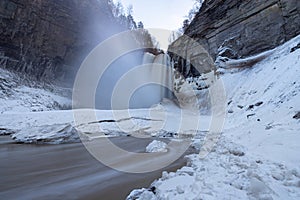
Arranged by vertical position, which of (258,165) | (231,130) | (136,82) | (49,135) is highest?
(136,82)

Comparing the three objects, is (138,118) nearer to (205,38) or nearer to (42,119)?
(42,119)

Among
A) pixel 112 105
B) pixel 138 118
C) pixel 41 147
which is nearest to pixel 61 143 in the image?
pixel 41 147

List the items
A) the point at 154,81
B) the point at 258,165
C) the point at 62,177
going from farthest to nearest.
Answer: the point at 154,81
the point at 62,177
the point at 258,165

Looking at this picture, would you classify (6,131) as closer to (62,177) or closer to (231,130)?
(62,177)

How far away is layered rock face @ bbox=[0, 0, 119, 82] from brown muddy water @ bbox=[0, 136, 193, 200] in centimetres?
2080

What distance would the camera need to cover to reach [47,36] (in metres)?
24.3

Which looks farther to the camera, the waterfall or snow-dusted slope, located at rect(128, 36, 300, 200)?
the waterfall

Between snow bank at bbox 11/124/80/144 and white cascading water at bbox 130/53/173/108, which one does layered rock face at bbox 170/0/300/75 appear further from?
snow bank at bbox 11/124/80/144

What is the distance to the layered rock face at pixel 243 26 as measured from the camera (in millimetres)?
12039

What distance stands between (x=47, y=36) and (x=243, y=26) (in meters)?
23.0

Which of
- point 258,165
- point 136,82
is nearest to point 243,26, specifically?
point 258,165

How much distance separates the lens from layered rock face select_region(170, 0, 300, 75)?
1204 cm

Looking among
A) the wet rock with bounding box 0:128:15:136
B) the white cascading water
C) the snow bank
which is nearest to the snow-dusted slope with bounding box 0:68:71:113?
the wet rock with bounding box 0:128:15:136

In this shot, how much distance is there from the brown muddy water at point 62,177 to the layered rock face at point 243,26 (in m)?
12.7
